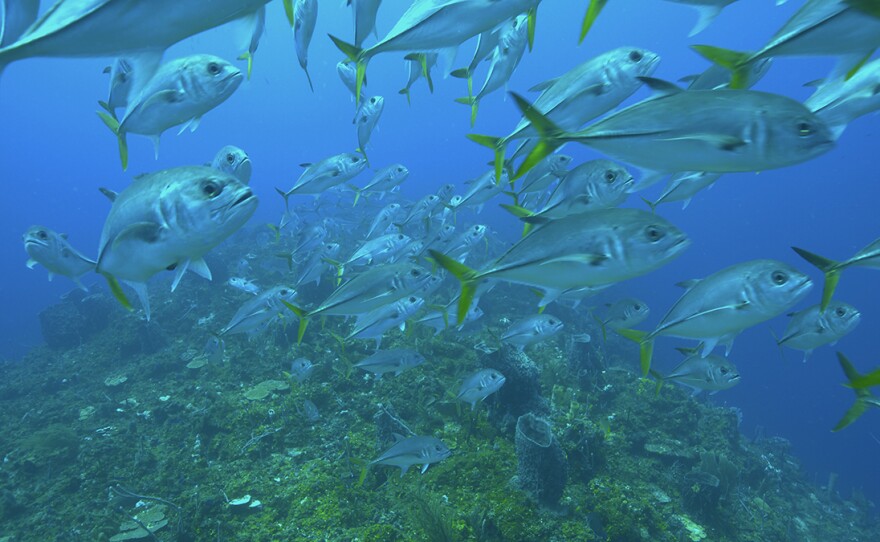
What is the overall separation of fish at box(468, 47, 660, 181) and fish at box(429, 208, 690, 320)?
29.5 inches

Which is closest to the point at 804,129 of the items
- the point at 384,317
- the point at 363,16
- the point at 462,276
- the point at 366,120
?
the point at 462,276

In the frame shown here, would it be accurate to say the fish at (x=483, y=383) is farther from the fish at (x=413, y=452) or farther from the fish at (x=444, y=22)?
the fish at (x=444, y=22)

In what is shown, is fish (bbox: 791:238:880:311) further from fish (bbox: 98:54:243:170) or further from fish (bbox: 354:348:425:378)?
fish (bbox: 354:348:425:378)

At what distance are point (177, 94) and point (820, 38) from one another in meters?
3.71

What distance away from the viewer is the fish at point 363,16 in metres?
2.93

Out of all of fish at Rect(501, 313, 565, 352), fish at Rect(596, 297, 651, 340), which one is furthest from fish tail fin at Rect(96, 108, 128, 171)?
fish at Rect(596, 297, 651, 340)

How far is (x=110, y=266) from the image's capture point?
2.03 m

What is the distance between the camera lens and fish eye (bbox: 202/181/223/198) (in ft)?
6.44

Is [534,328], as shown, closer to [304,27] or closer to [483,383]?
[483,383]

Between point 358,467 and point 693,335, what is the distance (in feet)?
15.0

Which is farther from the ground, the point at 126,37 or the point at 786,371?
the point at 126,37

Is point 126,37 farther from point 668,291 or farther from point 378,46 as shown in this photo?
point 668,291

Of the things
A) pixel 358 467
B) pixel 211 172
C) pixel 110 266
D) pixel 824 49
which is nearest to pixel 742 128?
pixel 824 49

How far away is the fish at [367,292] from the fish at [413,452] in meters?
1.66
